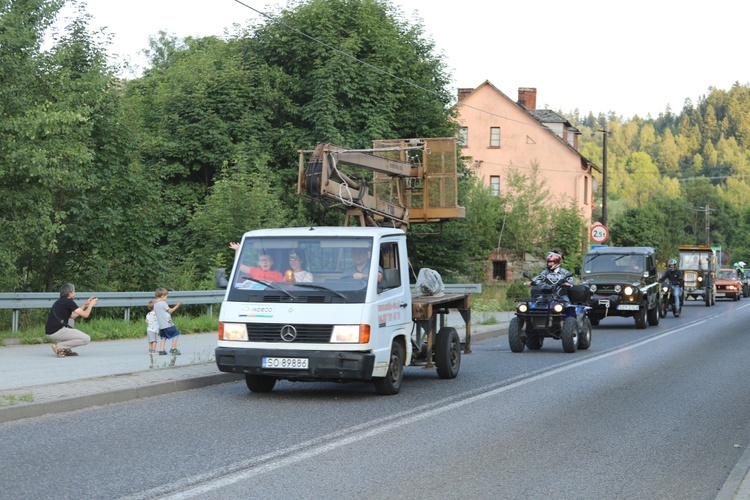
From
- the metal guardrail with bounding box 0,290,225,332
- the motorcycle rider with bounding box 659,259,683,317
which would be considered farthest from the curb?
the motorcycle rider with bounding box 659,259,683,317

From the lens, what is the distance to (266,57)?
140ft

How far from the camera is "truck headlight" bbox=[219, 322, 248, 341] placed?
1219 centimetres

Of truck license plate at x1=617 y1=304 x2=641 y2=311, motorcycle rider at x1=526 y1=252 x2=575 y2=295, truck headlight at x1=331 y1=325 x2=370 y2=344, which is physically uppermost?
motorcycle rider at x1=526 y1=252 x2=575 y2=295

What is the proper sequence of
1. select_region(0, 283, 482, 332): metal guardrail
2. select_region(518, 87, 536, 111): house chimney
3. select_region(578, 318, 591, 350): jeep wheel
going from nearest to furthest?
select_region(0, 283, 482, 332): metal guardrail → select_region(578, 318, 591, 350): jeep wheel → select_region(518, 87, 536, 111): house chimney

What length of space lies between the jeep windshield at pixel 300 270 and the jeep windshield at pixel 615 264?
58.9ft

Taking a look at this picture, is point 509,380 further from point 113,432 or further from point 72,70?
point 72,70

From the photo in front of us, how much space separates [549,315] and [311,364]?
29.4 feet

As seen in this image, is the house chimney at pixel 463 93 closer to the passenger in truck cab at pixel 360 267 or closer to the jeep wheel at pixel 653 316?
the jeep wheel at pixel 653 316

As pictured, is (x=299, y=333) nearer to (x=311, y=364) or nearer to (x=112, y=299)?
(x=311, y=364)

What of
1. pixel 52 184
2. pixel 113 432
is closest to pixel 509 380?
pixel 113 432

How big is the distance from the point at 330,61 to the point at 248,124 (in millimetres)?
4034

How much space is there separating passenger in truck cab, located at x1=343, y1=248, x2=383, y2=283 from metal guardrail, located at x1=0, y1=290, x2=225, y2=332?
28.8ft

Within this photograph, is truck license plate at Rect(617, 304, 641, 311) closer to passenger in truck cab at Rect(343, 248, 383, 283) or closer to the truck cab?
the truck cab

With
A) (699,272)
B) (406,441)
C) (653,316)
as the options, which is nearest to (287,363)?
(406,441)
